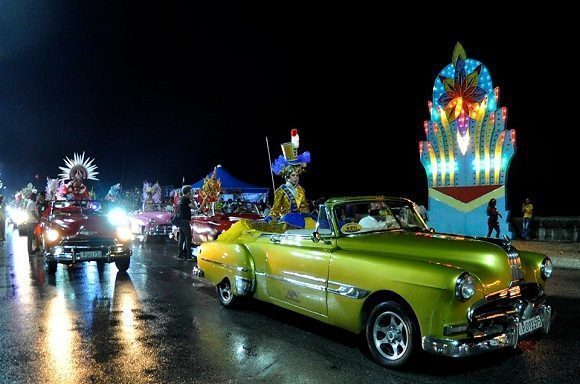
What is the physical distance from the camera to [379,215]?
6320mm

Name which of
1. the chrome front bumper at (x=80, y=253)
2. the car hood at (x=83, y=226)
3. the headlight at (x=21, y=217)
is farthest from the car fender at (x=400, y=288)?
the headlight at (x=21, y=217)

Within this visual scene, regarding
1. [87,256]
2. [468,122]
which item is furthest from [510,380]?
[468,122]

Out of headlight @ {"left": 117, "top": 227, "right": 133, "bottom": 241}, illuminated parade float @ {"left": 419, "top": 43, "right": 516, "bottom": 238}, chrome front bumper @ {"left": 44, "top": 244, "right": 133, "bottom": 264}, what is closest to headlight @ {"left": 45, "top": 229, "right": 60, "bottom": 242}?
chrome front bumper @ {"left": 44, "top": 244, "right": 133, "bottom": 264}

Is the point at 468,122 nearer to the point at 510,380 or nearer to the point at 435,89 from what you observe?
the point at 435,89

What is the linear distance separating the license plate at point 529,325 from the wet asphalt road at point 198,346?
0.38m

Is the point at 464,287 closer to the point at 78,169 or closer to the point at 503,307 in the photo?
the point at 503,307

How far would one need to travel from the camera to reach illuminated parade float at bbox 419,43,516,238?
1686 cm

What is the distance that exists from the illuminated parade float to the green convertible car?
11807 millimetres

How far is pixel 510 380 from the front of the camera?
4.43 m

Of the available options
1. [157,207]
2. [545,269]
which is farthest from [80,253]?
[157,207]

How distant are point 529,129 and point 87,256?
36.9m

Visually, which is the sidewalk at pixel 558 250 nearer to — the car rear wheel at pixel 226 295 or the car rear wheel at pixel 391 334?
the car rear wheel at pixel 226 295

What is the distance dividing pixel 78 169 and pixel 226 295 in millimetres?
13348

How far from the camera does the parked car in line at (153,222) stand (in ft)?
65.3
